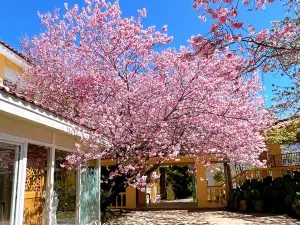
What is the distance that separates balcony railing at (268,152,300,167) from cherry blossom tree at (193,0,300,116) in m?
11.8

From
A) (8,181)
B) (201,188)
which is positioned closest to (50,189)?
(8,181)

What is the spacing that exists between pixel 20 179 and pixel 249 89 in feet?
29.5

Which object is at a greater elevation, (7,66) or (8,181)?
(7,66)

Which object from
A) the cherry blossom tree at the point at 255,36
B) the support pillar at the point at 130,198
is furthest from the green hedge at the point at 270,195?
the cherry blossom tree at the point at 255,36

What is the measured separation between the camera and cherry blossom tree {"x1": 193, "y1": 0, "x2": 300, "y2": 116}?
6.05 m

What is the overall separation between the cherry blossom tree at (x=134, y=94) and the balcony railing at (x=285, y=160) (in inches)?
312

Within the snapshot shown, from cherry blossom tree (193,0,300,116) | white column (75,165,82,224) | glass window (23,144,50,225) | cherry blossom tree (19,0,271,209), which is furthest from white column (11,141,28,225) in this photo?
cherry blossom tree (193,0,300,116)

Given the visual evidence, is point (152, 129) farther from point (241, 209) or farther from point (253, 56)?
point (241, 209)

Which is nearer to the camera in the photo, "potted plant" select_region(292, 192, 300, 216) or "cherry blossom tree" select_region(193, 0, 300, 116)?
"cherry blossom tree" select_region(193, 0, 300, 116)

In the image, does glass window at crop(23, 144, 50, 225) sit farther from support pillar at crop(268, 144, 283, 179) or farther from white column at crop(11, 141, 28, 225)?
support pillar at crop(268, 144, 283, 179)

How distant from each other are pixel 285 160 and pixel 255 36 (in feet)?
46.0

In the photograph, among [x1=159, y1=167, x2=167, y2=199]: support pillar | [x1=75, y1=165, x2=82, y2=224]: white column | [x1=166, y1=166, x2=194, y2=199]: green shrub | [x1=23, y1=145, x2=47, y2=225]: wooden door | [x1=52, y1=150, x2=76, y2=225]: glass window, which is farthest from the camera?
[x1=166, y1=166, x2=194, y2=199]: green shrub

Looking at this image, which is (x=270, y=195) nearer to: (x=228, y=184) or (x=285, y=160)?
(x=228, y=184)

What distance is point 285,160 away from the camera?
60.8 ft
